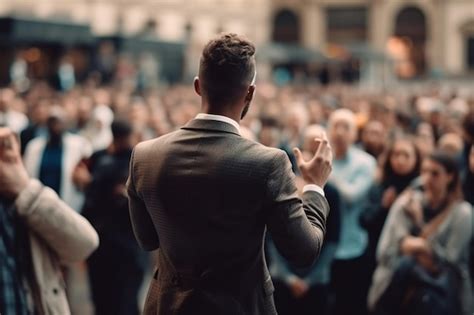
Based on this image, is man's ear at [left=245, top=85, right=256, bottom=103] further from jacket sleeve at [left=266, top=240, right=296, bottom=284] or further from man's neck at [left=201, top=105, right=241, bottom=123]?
jacket sleeve at [left=266, top=240, right=296, bottom=284]

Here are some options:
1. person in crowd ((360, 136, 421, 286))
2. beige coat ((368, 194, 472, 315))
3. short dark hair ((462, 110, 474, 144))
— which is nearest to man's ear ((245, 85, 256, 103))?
beige coat ((368, 194, 472, 315))

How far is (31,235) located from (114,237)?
9.68ft

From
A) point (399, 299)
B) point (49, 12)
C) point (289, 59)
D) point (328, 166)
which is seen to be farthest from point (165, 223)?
point (289, 59)

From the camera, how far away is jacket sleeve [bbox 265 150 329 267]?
3.06 m

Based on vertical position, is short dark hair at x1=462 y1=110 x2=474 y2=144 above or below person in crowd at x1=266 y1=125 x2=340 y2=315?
above

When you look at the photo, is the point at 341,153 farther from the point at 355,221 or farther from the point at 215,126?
the point at 215,126

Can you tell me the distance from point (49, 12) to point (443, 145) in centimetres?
3621

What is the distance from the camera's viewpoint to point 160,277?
3.30 m

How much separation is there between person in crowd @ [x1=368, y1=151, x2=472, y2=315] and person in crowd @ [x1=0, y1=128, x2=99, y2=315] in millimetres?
2657

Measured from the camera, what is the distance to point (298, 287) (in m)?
6.86

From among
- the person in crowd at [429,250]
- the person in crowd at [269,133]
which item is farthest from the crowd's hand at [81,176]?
the person in crowd at [429,250]

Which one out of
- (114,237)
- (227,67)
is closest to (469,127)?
(114,237)

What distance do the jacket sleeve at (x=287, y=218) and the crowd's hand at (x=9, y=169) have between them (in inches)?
67.4

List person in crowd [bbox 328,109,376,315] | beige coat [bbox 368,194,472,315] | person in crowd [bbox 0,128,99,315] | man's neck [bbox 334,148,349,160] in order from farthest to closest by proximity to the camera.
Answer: man's neck [bbox 334,148,349,160], person in crowd [bbox 328,109,376,315], beige coat [bbox 368,194,472,315], person in crowd [bbox 0,128,99,315]
